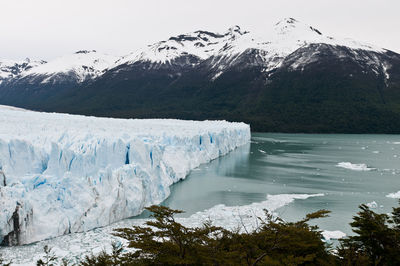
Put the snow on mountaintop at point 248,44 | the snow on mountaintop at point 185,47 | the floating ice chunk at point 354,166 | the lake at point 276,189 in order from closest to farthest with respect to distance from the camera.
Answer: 1. the lake at point 276,189
2. the floating ice chunk at point 354,166
3. the snow on mountaintop at point 248,44
4. the snow on mountaintop at point 185,47

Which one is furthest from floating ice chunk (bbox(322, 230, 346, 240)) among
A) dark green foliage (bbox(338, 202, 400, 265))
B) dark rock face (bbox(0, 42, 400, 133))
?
dark rock face (bbox(0, 42, 400, 133))

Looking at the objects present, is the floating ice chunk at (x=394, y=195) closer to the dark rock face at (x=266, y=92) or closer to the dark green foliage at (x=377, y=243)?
the dark green foliage at (x=377, y=243)

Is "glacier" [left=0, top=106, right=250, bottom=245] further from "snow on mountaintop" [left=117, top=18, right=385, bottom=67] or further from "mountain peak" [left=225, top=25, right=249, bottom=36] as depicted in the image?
"mountain peak" [left=225, top=25, right=249, bottom=36]

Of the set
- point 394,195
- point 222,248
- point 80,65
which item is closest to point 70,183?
point 222,248

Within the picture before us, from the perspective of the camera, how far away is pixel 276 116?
194 ft

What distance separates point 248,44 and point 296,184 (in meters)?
91.2

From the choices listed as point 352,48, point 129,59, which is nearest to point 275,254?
point 352,48

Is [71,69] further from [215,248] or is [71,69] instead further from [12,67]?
[215,248]

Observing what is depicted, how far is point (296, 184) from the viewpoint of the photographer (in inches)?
623

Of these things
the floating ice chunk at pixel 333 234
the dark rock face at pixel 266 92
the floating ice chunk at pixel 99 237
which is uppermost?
the dark rock face at pixel 266 92

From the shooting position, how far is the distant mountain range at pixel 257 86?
57.2 metres

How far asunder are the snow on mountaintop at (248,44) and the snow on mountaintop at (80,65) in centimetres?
2558

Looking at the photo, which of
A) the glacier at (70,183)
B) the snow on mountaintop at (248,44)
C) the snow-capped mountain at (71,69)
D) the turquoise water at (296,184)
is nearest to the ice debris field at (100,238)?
the glacier at (70,183)

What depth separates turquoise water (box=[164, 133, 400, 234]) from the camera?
11742 millimetres
